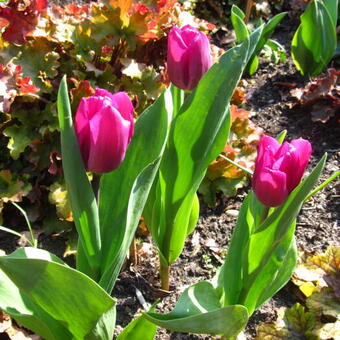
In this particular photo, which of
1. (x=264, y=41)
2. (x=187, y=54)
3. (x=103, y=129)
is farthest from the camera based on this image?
(x=264, y=41)

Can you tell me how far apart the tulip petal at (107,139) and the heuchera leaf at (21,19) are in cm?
104

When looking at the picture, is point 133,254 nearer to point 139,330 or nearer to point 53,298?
point 139,330

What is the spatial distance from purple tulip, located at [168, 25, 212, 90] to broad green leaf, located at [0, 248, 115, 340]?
45 cm

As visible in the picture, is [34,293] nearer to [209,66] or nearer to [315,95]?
[209,66]

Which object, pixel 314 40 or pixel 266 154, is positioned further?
pixel 314 40

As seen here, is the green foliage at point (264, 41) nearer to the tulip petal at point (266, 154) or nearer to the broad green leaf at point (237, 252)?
the broad green leaf at point (237, 252)

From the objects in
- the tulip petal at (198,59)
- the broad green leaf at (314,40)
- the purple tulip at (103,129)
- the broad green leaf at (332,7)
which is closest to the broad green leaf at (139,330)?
the purple tulip at (103,129)

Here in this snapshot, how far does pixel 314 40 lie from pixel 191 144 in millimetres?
1618

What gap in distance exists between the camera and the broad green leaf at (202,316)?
41.4 inches

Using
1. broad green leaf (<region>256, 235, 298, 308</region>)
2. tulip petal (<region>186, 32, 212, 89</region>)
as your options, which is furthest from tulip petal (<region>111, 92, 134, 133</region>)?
broad green leaf (<region>256, 235, 298, 308</region>)

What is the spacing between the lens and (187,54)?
1137 millimetres

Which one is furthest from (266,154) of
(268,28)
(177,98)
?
(268,28)

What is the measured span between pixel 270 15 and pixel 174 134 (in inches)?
98.6

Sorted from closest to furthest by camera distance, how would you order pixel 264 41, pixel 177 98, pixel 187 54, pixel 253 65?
pixel 187 54 → pixel 177 98 → pixel 264 41 → pixel 253 65
